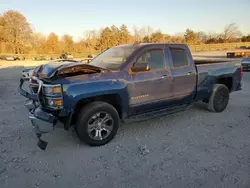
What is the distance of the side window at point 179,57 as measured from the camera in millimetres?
4789

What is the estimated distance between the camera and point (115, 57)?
4.60 m

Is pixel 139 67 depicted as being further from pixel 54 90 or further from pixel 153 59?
pixel 54 90

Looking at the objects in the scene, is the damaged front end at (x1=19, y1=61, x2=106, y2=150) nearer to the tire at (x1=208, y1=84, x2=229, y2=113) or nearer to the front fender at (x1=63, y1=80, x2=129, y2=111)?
the front fender at (x1=63, y1=80, x2=129, y2=111)

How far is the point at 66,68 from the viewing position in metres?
3.62

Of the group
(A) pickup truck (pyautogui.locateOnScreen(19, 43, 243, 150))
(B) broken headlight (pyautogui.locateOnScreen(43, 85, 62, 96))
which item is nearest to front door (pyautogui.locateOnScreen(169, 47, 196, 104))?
(A) pickup truck (pyautogui.locateOnScreen(19, 43, 243, 150))

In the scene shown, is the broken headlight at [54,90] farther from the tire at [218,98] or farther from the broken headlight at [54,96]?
the tire at [218,98]

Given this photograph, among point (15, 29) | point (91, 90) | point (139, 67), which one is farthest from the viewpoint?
point (15, 29)

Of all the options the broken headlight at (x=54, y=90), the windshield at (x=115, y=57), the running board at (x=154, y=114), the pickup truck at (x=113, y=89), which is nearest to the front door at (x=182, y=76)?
the pickup truck at (x=113, y=89)

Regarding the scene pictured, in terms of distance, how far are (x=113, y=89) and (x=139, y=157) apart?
4.16 ft

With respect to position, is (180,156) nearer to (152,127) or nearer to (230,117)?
(152,127)

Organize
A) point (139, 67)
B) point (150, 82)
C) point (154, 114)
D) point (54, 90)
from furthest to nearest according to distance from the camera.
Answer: point (154, 114), point (150, 82), point (139, 67), point (54, 90)

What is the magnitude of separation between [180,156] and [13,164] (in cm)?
270

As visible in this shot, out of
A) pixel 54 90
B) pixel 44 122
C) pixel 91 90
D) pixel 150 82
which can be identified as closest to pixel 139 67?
pixel 150 82

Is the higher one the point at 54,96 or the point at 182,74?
the point at 182,74
